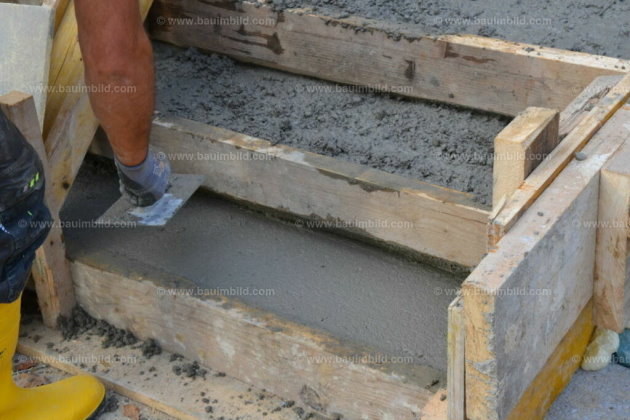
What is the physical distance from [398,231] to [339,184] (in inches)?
10.9

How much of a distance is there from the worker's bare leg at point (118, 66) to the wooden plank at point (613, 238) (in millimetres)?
1514

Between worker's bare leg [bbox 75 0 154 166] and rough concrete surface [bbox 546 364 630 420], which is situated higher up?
worker's bare leg [bbox 75 0 154 166]

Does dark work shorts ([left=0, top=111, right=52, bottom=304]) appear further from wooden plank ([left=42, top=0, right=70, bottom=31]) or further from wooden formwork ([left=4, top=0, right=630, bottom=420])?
wooden plank ([left=42, top=0, right=70, bottom=31])

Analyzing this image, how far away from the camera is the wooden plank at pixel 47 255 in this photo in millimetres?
2943

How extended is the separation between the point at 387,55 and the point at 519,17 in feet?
2.71

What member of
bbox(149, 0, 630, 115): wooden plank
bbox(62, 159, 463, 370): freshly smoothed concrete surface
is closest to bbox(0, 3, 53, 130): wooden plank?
bbox(62, 159, 463, 370): freshly smoothed concrete surface

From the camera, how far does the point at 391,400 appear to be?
8.79 ft

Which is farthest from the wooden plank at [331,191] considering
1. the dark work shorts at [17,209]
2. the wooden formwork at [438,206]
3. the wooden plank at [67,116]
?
the dark work shorts at [17,209]

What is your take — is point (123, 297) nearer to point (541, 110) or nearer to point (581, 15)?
point (541, 110)

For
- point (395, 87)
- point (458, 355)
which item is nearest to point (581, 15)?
point (395, 87)

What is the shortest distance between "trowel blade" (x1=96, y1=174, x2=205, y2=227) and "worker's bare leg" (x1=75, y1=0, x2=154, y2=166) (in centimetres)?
32

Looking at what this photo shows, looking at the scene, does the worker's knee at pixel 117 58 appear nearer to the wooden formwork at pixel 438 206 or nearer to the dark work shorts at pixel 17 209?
the dark work shorts at pixel 17 209

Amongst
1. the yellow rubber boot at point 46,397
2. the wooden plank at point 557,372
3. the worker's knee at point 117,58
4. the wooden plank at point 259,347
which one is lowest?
the yellow rubber boot at point 46,397

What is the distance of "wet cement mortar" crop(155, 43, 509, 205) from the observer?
359 centimetres
